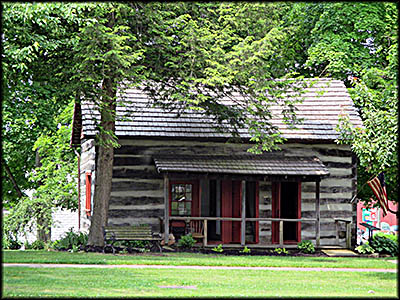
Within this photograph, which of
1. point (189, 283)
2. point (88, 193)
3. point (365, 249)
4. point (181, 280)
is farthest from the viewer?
point (88, 193)

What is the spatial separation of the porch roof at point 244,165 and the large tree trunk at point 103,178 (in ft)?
5.26

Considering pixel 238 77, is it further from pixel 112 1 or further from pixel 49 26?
pixel 49 26

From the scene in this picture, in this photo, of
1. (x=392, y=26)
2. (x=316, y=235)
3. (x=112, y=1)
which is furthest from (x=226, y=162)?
(x=392, y=26)

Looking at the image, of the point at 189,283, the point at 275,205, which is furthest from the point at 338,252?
the point at 189,283

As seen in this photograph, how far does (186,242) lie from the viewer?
Result: 20.6 metres

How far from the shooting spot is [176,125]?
21922 millimetres

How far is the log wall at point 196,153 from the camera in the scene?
21.5 m

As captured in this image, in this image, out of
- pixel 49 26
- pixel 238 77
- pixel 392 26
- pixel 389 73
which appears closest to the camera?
pixel 389 73

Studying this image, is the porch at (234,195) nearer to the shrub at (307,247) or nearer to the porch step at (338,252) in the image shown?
the shrub at (307,247)

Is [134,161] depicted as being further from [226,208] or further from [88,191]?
[226,208]

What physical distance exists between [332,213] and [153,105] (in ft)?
24.2

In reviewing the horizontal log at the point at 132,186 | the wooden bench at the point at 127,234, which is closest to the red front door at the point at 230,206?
the horizontal log at the point at 132,186

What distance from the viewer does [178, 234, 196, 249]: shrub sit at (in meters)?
20.6

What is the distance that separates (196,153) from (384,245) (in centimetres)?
685
